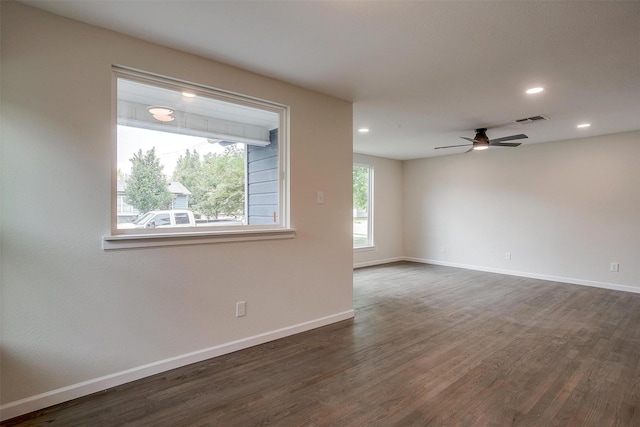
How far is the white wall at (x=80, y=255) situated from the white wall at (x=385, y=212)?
14.5 feet

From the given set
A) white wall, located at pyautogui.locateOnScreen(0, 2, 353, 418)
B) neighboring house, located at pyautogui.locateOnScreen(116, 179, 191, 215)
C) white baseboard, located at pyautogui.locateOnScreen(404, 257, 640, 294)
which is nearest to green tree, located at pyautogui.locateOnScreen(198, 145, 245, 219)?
neighboring house, located at pyautogui.locateOnScreen(116, 179, 191, 215)

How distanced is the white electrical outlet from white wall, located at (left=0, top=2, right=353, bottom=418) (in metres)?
0.05

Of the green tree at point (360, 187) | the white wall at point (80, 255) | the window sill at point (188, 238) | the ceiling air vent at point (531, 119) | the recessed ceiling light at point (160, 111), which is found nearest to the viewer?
the white wall at point (80, 255)

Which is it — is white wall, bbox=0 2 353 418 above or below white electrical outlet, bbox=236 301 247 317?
above

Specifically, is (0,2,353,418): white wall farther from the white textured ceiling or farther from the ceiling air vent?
the ceiling air vent

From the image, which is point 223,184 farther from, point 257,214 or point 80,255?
point 80,255

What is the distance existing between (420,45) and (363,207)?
483 centimetres

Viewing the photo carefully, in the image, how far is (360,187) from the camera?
275 inches

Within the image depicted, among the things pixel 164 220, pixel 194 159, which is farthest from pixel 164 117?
pixel 164 220

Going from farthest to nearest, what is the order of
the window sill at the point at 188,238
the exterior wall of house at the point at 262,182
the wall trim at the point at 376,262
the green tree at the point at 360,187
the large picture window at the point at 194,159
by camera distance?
the green tree at the point at 360,187
the wall trim at the point at 376,262
the exterior wall of house at the point at 262,182
the large picture window at the point at 194,159
the window sill at the point at 188,238

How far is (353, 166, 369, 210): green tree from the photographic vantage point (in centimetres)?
691

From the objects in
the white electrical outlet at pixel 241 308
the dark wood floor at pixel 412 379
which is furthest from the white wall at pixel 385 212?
the white electrical outlet at pixel 241 308

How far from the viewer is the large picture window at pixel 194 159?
2.42 m

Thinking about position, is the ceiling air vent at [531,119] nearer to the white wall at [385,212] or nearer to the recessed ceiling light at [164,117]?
the white wall at [385,212]
